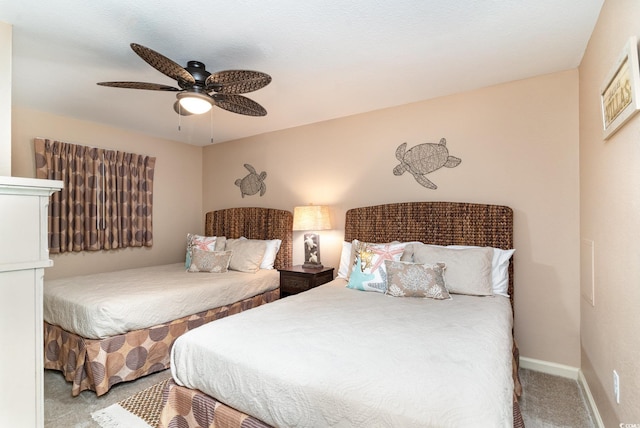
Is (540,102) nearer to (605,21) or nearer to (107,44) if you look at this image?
(605,21)

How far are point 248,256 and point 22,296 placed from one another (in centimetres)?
227

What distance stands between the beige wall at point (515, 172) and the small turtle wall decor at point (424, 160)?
2.0 inches

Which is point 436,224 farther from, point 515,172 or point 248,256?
point 248,256

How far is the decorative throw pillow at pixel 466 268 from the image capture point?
2.43m

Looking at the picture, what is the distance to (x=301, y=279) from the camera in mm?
3416

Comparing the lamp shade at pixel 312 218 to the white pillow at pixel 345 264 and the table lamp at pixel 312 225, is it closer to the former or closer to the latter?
the table lamp at pixel 312 225

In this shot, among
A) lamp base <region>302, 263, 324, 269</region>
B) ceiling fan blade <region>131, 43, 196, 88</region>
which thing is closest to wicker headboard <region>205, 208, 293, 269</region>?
lamp base <region>302, 263, 324, 269</region>

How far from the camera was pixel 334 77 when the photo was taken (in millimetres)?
2643

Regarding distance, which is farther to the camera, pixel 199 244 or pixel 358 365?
pixel 199 244

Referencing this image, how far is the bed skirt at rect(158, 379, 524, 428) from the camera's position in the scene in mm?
1459

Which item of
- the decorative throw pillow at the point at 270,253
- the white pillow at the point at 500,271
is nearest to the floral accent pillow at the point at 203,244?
the decorative throw pillow at the point at 270,253

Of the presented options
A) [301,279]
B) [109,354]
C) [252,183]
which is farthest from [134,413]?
[252,183]

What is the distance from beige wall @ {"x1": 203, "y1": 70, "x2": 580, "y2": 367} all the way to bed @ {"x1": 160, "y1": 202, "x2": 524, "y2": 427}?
1.62ft

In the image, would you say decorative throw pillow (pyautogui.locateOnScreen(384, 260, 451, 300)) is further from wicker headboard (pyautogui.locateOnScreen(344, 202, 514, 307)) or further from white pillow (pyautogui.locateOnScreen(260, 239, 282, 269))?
white pillow (pyautogui.locateOnScreen(260, 239, 282, 269))
